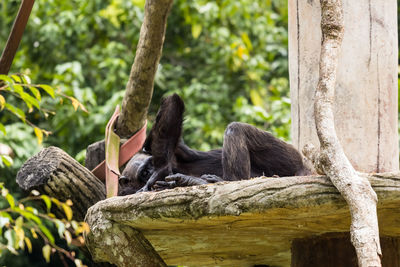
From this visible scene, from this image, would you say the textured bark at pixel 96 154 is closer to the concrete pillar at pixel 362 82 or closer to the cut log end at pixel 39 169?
the cut log end at pixel 39 169

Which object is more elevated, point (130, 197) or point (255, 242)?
point (130, 197)

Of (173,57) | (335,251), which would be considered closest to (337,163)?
(335,251)

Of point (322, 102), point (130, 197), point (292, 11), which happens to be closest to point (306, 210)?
point (322, 102)

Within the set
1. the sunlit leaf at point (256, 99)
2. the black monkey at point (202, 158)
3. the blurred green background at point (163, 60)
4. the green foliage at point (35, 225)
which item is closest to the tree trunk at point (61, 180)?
the green foliage at point (35, 225)

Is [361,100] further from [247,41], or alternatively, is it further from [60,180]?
[247,41]

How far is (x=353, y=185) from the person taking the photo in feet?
6.97

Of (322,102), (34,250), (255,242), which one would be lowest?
(34,250)

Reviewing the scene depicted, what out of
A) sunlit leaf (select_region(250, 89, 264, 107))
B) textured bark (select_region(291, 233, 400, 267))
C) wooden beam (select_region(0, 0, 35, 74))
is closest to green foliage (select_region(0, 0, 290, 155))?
sunlit leaf (select_region(250, 89, 264, 107))

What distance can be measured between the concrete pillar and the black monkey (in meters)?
0.33

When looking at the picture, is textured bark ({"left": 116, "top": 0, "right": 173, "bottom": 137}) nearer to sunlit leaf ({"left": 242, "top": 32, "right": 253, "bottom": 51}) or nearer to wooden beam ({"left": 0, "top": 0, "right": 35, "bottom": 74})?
wooden beam ({"left": 0, "top": 0, "right": 35, "bottom": 74})

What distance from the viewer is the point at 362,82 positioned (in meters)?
3.02

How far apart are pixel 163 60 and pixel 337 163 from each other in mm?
7386

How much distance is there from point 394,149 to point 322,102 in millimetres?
831

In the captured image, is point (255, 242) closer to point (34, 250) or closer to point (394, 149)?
point (394, 149)
